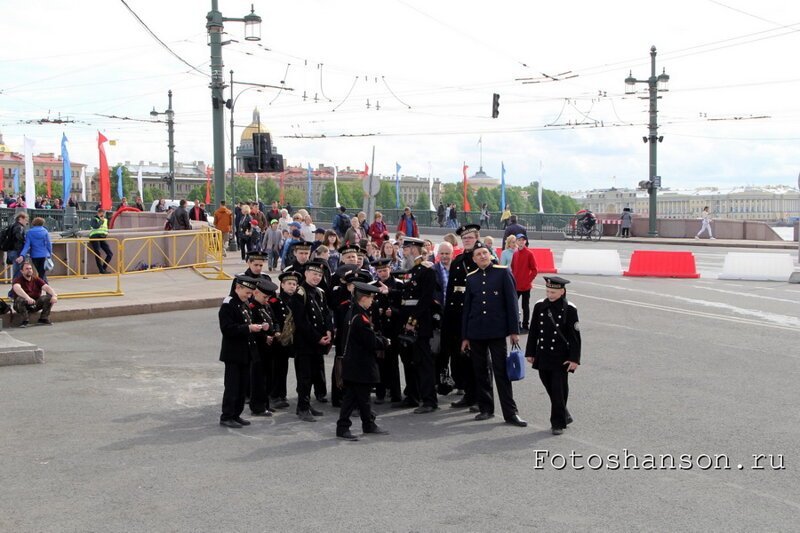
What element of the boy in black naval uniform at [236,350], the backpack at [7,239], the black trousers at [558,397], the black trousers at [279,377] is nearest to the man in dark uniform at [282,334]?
the black trousers at [279,377]

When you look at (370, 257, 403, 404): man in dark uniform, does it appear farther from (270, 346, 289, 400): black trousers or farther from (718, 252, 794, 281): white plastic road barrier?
(718, 252, 794, 281): white plastic road barrier

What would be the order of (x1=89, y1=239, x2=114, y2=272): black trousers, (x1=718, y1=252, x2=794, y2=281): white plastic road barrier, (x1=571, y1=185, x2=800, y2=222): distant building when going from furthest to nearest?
(x1=571, y1=185, x2=800, y2=222): distant building < (x1=718, y1=252, x2=794, y2=281): white plastic road barrier < (x1=89, y1=239, x2=114, y2=272): black trousers

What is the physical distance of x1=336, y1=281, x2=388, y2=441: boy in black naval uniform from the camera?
336 inches

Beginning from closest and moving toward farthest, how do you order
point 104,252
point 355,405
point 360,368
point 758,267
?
point 360,368, point 355,405, point 104,252, point 758,267

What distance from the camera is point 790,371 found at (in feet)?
38.1

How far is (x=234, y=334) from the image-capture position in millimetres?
8844

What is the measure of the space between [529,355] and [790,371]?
452cm

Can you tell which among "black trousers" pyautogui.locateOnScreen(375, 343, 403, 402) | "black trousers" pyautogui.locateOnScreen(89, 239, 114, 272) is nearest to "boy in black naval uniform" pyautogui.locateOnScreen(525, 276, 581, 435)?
"black trousers" pyautogui.locateOnScreen(375, 343, 403, 402)

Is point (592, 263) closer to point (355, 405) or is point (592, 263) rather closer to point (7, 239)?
point (7, 239)

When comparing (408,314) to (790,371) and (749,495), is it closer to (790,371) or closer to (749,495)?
(749,495)

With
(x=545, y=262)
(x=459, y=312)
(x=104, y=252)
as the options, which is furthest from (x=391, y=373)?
(x=545, y=262)

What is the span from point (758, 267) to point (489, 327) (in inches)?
720

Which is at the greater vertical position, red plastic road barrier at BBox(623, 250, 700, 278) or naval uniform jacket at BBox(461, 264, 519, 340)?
naval uniform jacket at BBox(461, 264, 519, 340)

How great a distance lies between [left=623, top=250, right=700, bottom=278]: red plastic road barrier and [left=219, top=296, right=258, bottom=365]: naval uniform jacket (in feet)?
61.2
